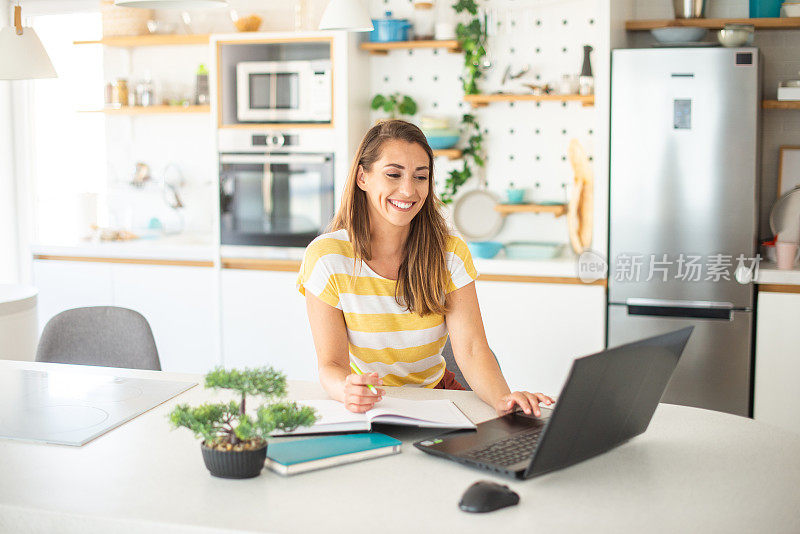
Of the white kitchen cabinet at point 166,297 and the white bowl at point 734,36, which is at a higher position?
the white bowl at point 734,36

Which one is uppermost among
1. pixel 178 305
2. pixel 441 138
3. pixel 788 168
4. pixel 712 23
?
pixel 712 23

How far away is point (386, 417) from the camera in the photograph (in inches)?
63.7

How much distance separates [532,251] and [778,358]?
1111 millimetres

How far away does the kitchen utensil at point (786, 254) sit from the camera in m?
3.51

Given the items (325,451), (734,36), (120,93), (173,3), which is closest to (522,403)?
(325,451)

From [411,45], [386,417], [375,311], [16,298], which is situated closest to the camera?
[386,417]

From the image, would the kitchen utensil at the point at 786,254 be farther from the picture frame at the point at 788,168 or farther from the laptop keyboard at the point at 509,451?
the laptop keyboard at the point at 509,451

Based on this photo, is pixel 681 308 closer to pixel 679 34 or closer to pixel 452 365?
pixel 679 34

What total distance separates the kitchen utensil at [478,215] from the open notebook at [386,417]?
2538 millimetres

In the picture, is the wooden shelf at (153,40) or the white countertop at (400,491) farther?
the wooden shelf at (153,40)

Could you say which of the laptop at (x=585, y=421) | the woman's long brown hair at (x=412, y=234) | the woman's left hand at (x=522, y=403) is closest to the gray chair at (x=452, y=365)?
the woman's long brown hair at (x=412, y=234)

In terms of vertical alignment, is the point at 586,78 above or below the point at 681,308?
above

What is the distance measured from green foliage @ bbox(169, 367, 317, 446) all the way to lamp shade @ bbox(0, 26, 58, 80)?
1.85 metres

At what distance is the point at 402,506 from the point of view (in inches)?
50.9
